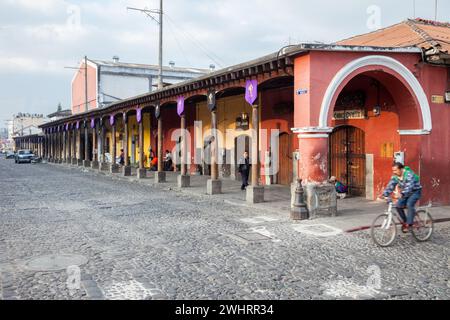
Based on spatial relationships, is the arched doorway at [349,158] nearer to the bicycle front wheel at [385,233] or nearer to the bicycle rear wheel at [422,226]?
the bicycle rear wheel at [422,226]

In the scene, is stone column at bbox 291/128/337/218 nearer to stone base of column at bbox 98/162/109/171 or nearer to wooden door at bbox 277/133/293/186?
wooden door at bbox 277/133/293/186

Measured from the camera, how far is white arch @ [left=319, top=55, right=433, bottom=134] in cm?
1140

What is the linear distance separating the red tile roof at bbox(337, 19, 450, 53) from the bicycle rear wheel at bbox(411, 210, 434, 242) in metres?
5.59

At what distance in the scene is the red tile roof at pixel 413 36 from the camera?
42.5ft

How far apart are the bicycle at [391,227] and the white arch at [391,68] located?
345 cm

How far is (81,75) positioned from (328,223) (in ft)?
150

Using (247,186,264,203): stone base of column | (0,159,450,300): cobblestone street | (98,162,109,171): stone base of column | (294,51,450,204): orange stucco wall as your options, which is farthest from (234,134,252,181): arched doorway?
(98,162,109,171): stone base of column

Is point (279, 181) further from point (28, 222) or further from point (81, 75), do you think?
point (81, 75)

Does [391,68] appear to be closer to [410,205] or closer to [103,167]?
[410,205]

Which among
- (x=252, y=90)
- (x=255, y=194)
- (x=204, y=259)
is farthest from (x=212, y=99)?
(x=204, y=259)

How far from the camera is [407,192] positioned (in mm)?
8648
